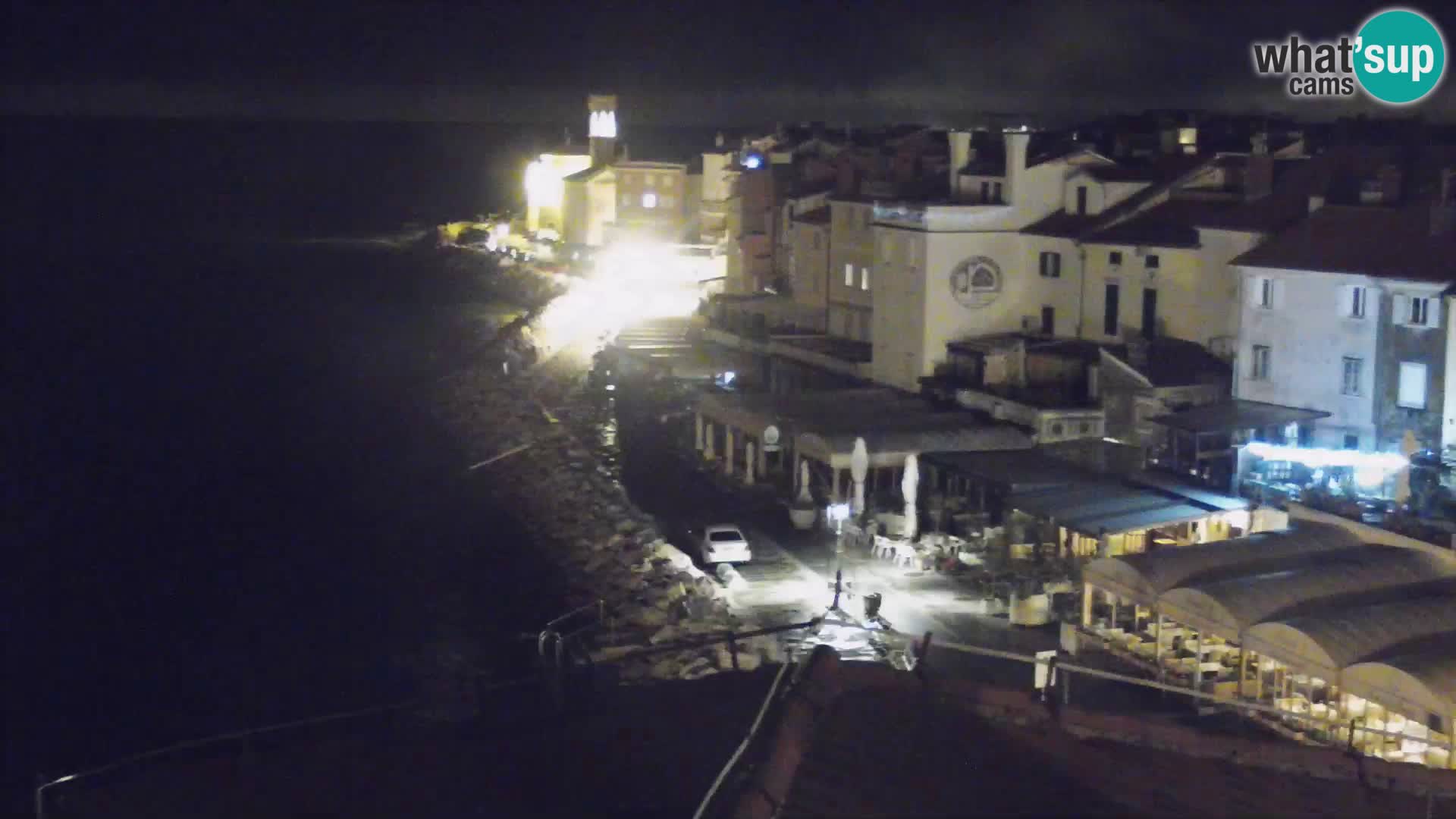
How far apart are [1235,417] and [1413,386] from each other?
6.49 ft

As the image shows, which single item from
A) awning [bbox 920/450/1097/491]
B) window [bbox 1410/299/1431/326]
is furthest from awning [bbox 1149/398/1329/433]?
window [bbox 1410/299/1431/326]

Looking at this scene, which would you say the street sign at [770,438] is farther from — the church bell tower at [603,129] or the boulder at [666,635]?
the church bell tower at [603,129]

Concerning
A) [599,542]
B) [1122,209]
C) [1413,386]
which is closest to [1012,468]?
[1413,386]

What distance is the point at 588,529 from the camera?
22656 mm

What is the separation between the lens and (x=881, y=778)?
6672mm

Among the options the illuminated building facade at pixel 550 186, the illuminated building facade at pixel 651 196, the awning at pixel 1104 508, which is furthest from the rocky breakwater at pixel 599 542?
the illuminated building facade at pixel 550 186

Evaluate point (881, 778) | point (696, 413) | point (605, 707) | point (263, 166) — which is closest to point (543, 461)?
point (696, 413)

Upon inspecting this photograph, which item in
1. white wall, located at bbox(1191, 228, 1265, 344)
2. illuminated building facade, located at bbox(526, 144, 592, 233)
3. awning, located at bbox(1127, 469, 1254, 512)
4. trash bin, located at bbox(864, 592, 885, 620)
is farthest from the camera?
illuminated building facade, located at bbox(526, 144, 592, 233)

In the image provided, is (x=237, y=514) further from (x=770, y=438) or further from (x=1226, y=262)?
(x=1226, y=262)

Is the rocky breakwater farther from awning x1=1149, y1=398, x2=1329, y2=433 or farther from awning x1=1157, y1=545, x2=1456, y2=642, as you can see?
awning x1=1149, y1=398, x2=1329, y2=433

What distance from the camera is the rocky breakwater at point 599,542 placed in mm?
15539

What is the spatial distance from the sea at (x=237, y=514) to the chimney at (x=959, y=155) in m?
8.75

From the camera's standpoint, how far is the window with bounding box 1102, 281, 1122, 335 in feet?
84.9

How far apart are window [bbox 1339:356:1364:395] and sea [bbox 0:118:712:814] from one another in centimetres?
917
